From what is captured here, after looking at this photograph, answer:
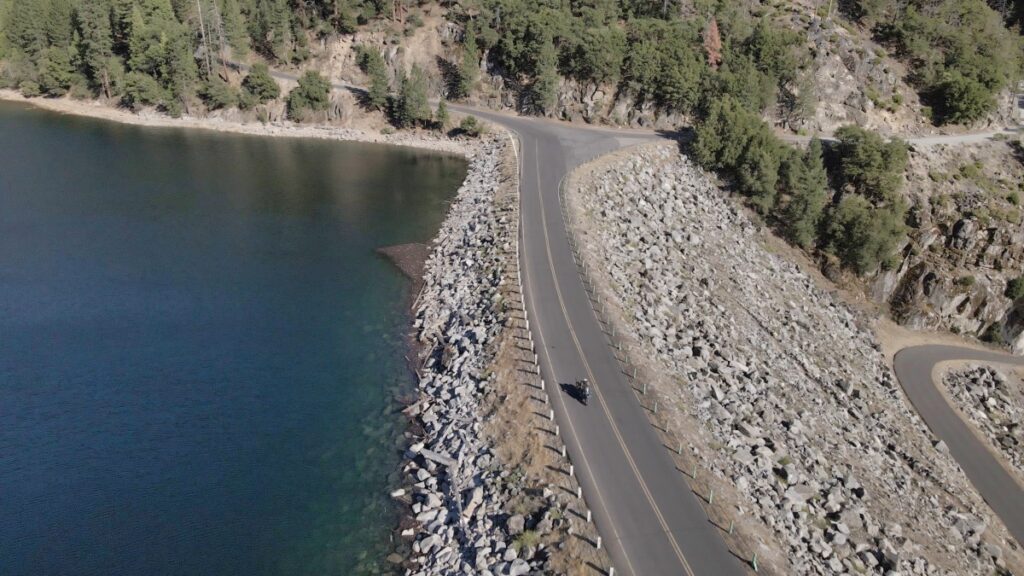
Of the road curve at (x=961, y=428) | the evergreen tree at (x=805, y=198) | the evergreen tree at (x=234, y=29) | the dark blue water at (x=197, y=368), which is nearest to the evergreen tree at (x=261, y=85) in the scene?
the evergreen tree at (x=234, y=29)

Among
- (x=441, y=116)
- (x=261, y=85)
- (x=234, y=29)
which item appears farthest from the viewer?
(x=234, y=29)

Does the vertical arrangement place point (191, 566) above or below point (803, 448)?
below

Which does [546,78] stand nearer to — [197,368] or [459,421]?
[197,368]

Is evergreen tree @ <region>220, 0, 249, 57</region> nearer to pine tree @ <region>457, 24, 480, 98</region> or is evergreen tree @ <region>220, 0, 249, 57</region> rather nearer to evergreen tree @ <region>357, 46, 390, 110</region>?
evergreen tree @ <region>357, 46, 390, 110</region>

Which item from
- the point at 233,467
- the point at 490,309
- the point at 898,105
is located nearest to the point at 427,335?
the point at 490,309

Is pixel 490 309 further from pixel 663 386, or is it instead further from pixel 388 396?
pixel 663 386

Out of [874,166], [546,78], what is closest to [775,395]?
[874,166]
